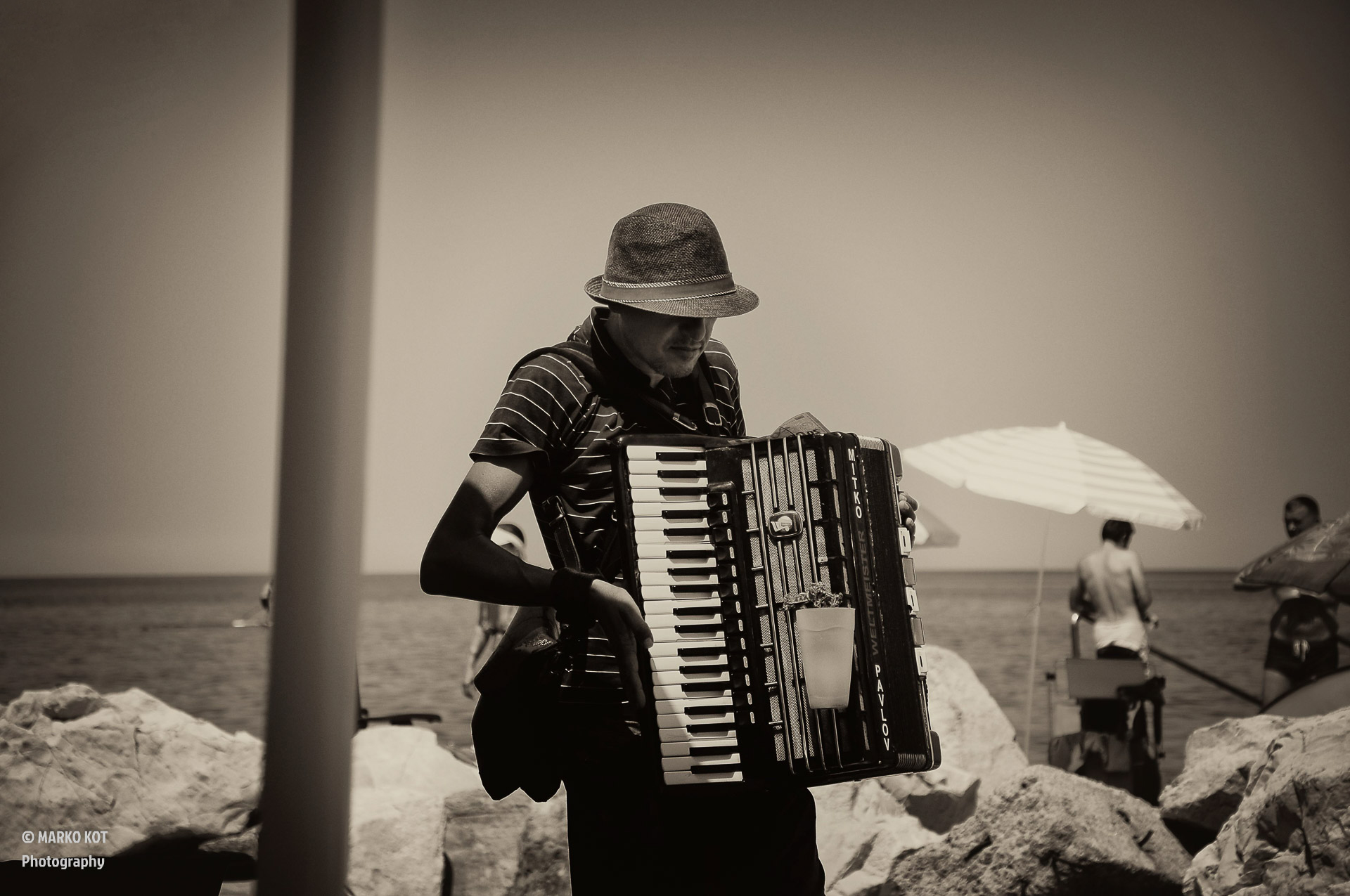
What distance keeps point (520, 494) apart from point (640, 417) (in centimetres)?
28

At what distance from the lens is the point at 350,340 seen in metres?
1.08

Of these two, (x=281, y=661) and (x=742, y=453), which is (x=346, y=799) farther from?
(x=742, y=453)

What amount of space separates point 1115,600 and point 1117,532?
46 cm

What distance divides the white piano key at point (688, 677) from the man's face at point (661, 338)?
0.57m

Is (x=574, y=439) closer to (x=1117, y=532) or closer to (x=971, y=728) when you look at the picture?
(x=971, y=728)

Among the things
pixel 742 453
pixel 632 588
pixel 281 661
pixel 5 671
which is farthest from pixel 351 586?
pixel 5 671

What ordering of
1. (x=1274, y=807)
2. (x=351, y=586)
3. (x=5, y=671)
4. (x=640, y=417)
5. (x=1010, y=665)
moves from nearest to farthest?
(x=351, y=586), (x=640, y=417), (x=1274, y=807), (x=1010, y=665), (x=5, y=671)

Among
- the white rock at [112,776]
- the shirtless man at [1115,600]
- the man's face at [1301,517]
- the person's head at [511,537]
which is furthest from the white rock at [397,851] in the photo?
the man's face at [1301,517]

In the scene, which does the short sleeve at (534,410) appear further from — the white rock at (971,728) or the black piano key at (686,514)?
the white rock at (971,728)

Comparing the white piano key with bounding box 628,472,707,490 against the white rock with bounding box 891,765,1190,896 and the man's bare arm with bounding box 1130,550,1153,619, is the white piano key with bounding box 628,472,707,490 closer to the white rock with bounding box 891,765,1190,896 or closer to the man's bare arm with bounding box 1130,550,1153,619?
the white rock with bounding box 891,765,1190,896

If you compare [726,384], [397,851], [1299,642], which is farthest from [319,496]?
[1299,642]

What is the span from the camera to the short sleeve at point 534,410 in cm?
207

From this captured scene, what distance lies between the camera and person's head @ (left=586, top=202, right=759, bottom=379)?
7.11 feet

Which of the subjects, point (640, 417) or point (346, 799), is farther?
point (640, 417)
